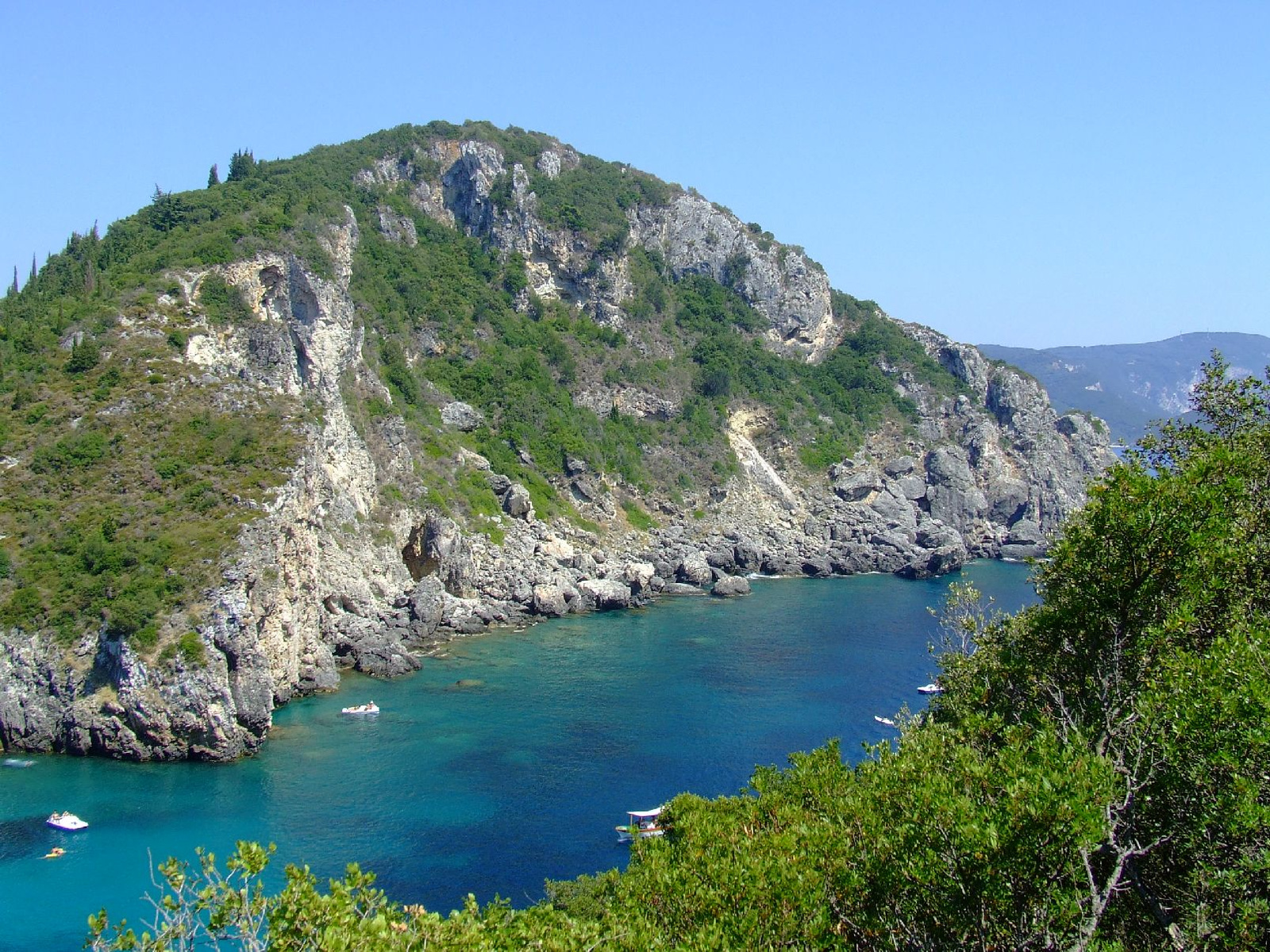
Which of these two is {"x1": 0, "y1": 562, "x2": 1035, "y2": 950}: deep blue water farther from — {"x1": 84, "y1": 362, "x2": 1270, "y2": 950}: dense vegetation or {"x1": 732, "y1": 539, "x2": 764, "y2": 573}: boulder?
{"x1": 732, "y1": 539, "x2": 764, "y2": 573}: boulder

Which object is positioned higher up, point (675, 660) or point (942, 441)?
point (942, 441)

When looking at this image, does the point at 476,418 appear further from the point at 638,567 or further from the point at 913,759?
the point at 913,759

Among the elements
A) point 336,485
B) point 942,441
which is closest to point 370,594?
point 336,485

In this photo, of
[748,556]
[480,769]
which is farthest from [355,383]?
[480,769]

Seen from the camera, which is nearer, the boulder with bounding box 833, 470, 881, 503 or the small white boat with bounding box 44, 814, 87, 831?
the small white boat with bounding box 44, 814, 87, 831

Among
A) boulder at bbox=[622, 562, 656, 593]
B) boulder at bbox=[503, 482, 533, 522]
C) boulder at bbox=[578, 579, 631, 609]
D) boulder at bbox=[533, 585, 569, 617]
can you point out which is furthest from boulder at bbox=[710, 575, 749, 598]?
boulder at bbox=[503, 482, 533, 522]

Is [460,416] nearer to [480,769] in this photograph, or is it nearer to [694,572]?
[694,572]

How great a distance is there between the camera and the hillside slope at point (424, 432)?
136 feet

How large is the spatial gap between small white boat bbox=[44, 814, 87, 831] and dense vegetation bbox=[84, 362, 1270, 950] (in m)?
23.6

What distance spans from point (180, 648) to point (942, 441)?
83848mm

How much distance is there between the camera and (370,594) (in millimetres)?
57750

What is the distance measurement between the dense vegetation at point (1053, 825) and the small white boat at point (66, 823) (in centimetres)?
2360

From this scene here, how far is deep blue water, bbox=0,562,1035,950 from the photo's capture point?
30.6 metres

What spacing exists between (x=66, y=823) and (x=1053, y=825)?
112ft
